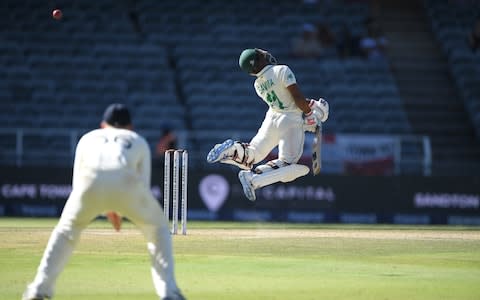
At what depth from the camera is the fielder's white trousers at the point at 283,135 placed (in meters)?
14.5

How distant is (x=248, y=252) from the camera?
13.2 m

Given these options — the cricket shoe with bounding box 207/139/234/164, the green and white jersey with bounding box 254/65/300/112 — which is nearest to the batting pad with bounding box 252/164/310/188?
the cricket shoe with bounding box 207/139/234/164

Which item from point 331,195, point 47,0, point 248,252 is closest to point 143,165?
point 248,252

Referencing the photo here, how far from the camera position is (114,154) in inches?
329

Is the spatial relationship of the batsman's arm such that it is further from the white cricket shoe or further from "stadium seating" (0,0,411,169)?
"stadium seating" (0,0,411,169)

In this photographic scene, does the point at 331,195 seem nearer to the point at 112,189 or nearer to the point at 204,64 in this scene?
the point at 204,64

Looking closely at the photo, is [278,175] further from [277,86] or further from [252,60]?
[252,60]

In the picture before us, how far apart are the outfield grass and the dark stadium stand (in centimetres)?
806

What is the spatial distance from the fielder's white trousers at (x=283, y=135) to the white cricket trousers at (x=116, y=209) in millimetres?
6253

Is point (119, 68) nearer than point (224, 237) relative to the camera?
No

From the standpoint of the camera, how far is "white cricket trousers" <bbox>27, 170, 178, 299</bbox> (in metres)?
8.24

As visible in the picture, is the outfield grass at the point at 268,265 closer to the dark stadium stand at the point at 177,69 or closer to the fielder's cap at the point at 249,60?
the fielder's cap at the point at 249,60

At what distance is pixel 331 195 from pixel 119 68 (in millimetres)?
6658

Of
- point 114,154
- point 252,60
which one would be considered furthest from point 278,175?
point 114,154
